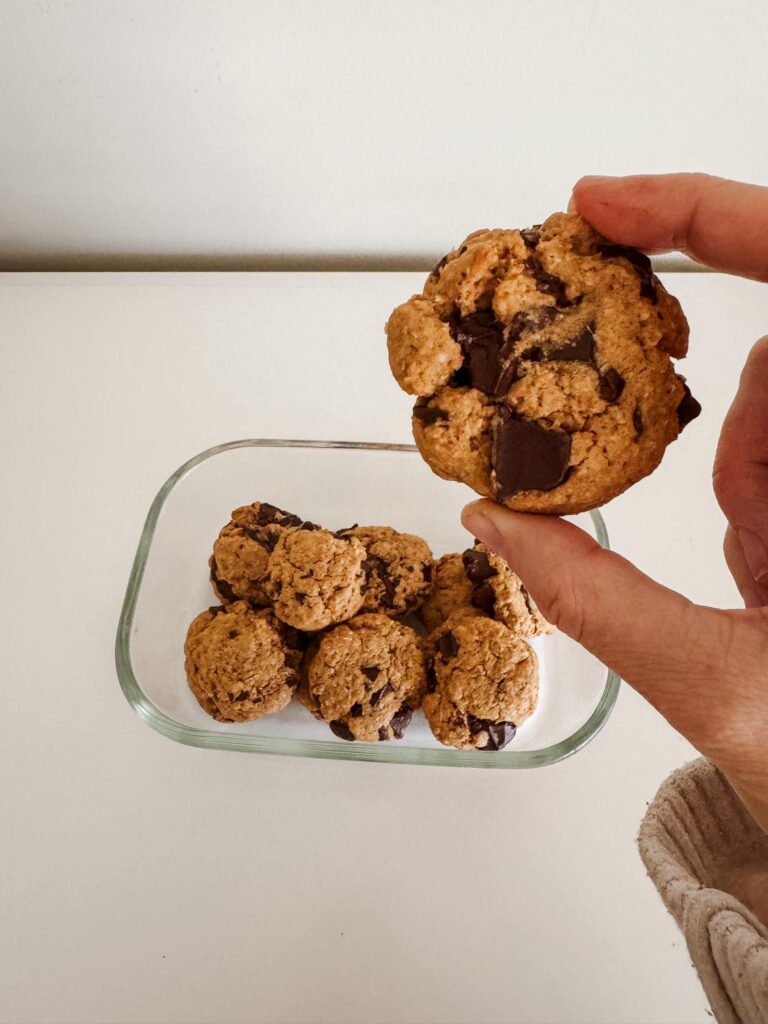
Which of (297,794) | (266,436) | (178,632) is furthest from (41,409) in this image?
(297,794)

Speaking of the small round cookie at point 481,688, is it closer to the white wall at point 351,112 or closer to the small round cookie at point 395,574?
the small round cookie at point 395,574

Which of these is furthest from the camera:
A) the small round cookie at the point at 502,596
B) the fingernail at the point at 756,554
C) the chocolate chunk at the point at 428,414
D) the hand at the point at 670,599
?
the small round cookie at the point at 502,596

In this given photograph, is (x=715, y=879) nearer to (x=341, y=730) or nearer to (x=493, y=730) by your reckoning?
(x=493, y=730)

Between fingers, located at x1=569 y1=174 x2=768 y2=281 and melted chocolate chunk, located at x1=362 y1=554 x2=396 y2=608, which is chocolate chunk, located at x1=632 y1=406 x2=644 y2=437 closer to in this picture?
fingers, located at x1=569 y1=174 x2=768 y2=281

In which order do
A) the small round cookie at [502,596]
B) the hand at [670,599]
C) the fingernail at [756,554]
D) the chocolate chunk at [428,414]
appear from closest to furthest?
the hand at [670,599] → the chocolate chunk at [428,414] → the fingernail at [756,554] → the small round cookie at [502,596]

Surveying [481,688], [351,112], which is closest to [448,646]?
[481,688]

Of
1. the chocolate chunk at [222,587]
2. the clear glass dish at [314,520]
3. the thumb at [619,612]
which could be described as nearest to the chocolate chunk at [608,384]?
the thumb at [619,612]

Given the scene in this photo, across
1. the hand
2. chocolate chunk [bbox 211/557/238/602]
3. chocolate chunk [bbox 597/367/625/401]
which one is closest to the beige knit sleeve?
the hand
